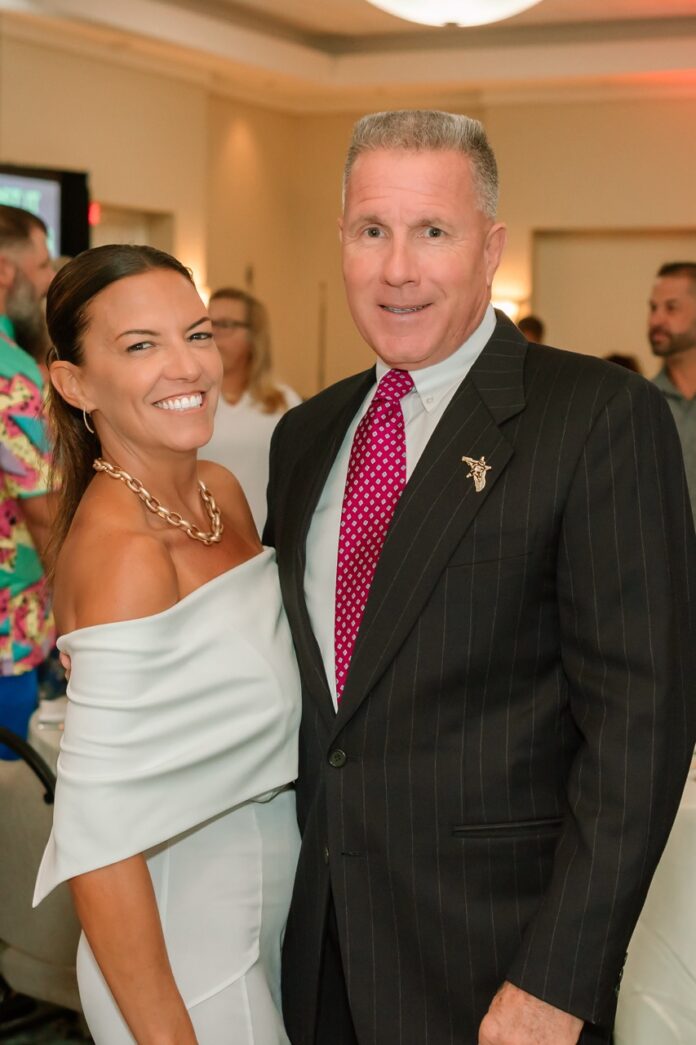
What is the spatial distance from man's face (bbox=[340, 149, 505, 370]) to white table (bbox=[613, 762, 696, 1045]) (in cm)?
125

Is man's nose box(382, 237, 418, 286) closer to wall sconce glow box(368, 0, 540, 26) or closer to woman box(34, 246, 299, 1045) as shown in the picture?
woman box(34, 246, 299, 1045)

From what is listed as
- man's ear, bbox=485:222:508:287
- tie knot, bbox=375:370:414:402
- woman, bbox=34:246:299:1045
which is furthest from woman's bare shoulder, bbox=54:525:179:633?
man's ear, bbox=485:222:508:287

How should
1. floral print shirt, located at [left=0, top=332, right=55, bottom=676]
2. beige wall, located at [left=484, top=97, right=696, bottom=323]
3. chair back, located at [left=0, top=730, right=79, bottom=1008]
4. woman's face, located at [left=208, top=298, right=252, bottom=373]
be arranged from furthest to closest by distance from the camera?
beige wall, located at [left=484, top=97, right=696, bottom=323] < woman's face, located at [left=208, top=298, right=252, bottom=373] < floral print shirt, located at [left=0, top=332, right=55, bottom=676] < chair back, located at [left=0, top=730, right=79, bottom=1008]

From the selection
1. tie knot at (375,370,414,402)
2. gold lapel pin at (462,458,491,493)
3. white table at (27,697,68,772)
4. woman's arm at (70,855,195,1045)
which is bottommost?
white table at (27,697,68,772)

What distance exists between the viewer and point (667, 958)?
2629 mm

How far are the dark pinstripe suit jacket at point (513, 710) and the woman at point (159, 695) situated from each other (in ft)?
0.36

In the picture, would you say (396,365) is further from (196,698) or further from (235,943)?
(235,943)

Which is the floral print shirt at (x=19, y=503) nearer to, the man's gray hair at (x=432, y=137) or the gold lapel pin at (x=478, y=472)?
the man's gray hair at (x=432, y=137)

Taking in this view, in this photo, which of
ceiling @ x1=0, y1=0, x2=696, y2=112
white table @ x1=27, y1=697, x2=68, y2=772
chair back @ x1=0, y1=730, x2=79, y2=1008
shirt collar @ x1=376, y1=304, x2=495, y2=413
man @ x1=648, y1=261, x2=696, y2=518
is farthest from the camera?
ceiling @ x1=0, y1=0, x2=696, y2=112

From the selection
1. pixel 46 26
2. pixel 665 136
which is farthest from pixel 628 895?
pixel 665 136

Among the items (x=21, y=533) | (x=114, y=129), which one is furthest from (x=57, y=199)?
(x=21, y=533)

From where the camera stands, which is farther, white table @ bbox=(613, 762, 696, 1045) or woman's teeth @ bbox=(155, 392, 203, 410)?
white table @ bbox=(613, 762, 696, 1045)

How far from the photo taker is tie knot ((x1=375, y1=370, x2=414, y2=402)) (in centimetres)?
196

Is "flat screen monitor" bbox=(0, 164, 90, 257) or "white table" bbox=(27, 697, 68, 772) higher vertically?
"flat screen monitor" bbox=(0, 164, 90, 257)
